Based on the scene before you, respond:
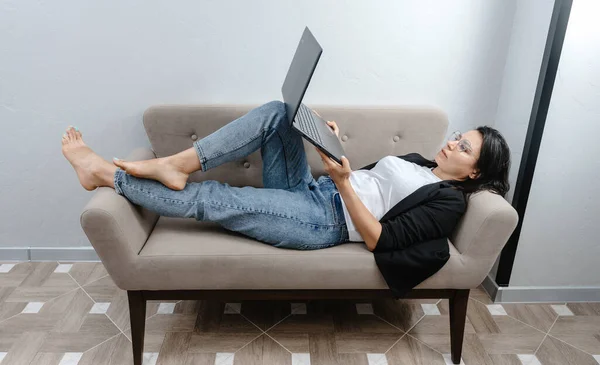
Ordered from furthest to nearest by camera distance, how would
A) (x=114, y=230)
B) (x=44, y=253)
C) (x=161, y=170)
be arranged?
(x=44, y=253), (x=161, y=170), (x=114, y=230)

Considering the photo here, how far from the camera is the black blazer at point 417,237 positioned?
1.57 m

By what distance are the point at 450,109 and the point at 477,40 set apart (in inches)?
12.6

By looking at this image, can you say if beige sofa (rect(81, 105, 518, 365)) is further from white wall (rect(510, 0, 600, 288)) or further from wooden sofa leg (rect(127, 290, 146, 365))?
white wall (rect(510, 0, 600, 288))

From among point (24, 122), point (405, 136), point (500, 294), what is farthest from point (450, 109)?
point (24, 122)

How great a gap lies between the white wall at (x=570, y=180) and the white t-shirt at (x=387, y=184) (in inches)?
22.3

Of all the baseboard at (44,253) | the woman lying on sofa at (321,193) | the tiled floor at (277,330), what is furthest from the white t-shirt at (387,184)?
the baseboard at (44,253)

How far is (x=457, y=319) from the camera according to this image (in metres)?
1.71

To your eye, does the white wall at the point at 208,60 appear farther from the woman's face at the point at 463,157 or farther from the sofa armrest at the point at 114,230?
the sofa armrest at the point at 114,230

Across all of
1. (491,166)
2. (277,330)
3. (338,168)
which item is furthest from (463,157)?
(277,330)

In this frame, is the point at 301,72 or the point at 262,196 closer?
the point at 301,72

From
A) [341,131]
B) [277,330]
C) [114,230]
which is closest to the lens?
[114,230]

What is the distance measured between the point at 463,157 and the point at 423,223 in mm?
310

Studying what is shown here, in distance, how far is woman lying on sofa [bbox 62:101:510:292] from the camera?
62.0 inches

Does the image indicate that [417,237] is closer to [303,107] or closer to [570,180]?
[303,107]
